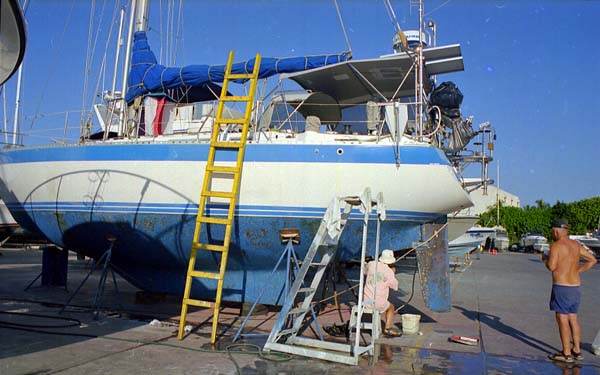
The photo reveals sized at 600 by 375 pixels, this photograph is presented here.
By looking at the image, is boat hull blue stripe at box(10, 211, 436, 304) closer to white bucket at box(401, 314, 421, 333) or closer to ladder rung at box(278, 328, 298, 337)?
white bucket at box(401, 314, 421, 333)

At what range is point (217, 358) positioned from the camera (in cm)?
583

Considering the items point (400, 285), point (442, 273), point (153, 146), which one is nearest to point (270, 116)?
point (153, 146)

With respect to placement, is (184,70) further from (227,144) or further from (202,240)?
(202,240)

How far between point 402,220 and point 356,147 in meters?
1.39

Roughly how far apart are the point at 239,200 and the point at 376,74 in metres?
3.27

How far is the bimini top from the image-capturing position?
28.0 ft

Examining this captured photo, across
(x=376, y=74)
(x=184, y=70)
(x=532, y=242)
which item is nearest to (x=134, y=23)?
(x=184, y=70)

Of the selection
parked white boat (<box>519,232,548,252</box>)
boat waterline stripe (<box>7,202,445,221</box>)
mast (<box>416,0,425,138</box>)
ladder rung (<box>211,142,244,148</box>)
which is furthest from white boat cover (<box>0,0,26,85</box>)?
parked white boat (<box>519,232,548,252</box>)

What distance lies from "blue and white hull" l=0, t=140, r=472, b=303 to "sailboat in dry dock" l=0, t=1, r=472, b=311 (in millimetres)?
18

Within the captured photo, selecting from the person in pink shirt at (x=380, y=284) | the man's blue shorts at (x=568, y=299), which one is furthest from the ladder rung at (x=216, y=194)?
the man's blue shorts at (x=568, y=299)

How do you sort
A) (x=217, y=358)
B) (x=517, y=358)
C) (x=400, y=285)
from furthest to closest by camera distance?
(x=400, y=285)
(x=517, y=358)
(x=217, y=358)

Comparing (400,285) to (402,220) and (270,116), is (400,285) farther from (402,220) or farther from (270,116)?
(270,116)

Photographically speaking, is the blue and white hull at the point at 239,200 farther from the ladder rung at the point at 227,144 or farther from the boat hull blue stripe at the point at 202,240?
the ladder rung at the point at 227,144

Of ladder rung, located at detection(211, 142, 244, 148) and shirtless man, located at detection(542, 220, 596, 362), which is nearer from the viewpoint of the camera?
shirtless man, located at detection(542, 220, 596, 362)
